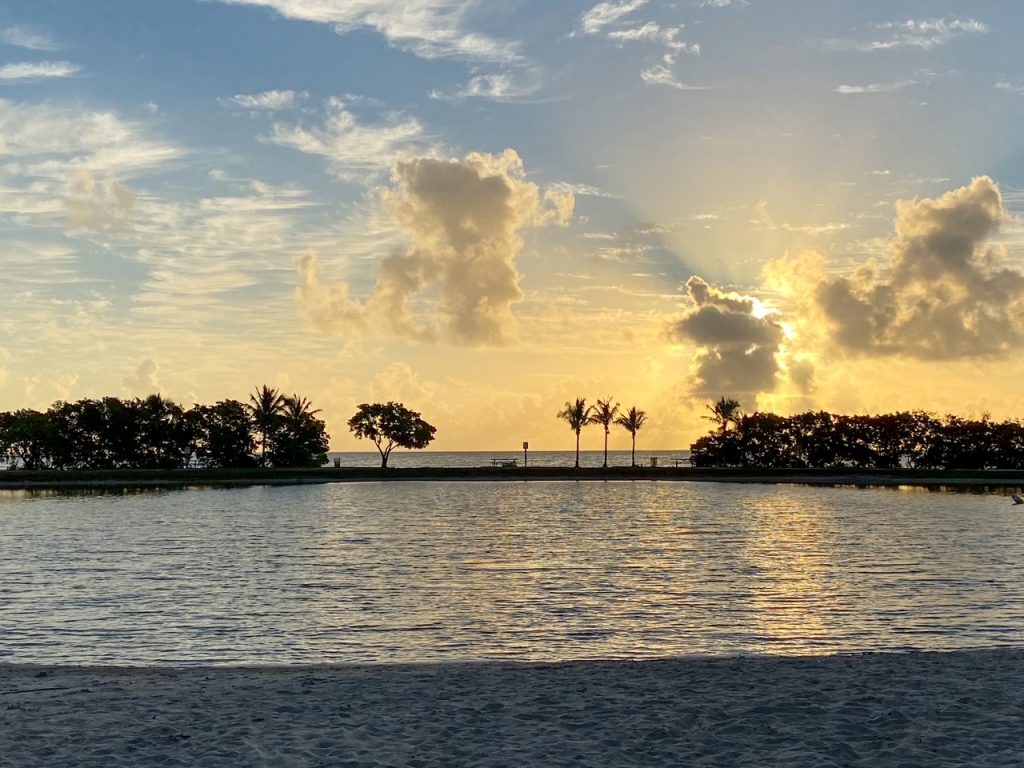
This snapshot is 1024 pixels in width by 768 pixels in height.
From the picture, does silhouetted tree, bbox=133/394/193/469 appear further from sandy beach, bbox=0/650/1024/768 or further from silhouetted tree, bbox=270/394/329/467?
sandy beach, bbox=0/650/1024/768

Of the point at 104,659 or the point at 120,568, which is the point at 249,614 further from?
the point at 120,568

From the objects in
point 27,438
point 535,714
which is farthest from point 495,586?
point 27,438

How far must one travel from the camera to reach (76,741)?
12.0 meters

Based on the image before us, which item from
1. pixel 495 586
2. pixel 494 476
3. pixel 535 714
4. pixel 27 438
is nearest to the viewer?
pixel 535 714

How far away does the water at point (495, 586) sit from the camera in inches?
823

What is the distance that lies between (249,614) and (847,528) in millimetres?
39879

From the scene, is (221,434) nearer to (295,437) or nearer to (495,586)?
(295,437)

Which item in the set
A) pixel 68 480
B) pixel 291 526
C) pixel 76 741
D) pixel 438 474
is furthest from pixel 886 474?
pixel 76 741

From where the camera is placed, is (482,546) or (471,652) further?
(482,546)

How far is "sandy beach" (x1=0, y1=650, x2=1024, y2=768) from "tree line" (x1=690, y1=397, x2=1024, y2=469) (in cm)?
12572

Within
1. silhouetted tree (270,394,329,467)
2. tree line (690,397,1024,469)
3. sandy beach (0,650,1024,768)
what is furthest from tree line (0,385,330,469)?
sandy beach (0,650,1024,768)

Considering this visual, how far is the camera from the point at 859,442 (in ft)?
446

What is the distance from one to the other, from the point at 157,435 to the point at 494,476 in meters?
50.0

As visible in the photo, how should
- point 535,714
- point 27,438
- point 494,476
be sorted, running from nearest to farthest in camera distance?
point 535,714, point 27,438, point 494,476
